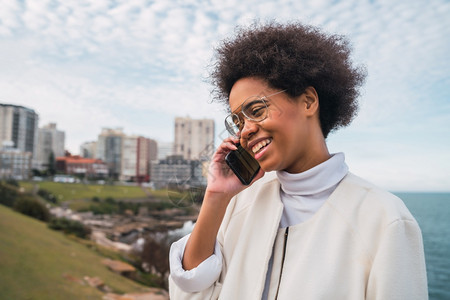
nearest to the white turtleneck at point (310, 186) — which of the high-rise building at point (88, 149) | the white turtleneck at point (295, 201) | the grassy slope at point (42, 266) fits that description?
the white turtleneck at point (295, 201)

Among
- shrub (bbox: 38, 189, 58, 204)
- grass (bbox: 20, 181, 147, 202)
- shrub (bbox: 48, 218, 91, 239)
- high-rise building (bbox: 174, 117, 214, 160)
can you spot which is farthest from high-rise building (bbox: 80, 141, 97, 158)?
high-rise building (bbox: 174, 117, 214, 160)

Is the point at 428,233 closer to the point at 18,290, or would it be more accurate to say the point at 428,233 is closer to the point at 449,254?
the point at 449,254

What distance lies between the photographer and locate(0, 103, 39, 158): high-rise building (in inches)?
1112

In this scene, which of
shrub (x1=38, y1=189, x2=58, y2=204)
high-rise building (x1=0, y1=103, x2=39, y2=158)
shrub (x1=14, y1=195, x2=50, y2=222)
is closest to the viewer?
shrub (x1=14, y1=195, x2=50, y2=222)

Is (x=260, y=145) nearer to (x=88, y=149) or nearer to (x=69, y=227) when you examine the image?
(x=69, y=227)

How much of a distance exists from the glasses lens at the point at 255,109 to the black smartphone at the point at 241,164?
0.15 meters

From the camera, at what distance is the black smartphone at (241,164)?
1.09 meters

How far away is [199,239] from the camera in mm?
1049

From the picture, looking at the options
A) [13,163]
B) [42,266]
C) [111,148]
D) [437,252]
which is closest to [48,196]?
[13,163]

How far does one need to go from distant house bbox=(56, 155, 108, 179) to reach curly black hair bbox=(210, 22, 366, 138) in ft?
101

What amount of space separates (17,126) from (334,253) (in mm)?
32751

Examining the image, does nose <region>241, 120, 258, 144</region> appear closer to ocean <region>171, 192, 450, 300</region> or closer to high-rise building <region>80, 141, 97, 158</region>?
ocean <region>171, 192, 450, 300</region>

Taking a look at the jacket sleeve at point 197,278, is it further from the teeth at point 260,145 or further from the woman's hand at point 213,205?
the teeth at point 260,145

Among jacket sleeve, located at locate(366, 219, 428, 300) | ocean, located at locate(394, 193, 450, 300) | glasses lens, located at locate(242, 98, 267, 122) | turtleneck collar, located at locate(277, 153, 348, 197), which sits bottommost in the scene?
ocean, located at locate(394, 193, 450, 300)
